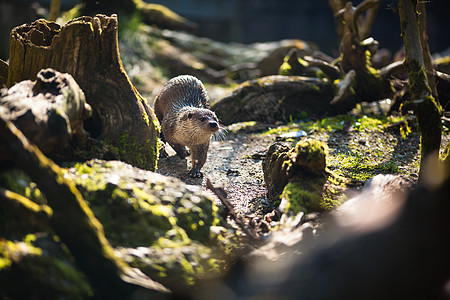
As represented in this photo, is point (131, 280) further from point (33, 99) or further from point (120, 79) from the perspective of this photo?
point (120, 79)

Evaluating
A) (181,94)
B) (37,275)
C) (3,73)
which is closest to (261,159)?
(181,94)

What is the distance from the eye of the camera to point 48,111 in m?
2.21

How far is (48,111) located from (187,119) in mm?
2410

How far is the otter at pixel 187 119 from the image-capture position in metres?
4.44

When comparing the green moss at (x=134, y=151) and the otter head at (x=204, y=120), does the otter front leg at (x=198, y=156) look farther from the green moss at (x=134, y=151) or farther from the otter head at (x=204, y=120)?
the green moss at (x=134, y=151)

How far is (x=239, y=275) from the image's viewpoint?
2166 mm

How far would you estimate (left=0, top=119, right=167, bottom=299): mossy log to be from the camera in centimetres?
188

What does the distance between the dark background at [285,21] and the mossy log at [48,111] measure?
11.9 meters

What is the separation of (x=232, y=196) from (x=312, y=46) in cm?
895

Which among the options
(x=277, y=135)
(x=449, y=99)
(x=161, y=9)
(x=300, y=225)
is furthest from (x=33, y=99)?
(x=161, y=9)

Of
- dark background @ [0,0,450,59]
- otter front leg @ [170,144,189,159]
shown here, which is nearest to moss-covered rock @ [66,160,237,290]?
otter front leg @ [170,144,189,159]

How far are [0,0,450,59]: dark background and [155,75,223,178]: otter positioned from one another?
30.7 ft

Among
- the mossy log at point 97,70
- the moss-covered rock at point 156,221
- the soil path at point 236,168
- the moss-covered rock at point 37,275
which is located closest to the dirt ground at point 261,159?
the soil path at point 236,168

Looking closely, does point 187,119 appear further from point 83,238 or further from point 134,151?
point 83,238
